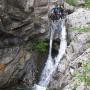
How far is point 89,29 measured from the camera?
62.0 feet

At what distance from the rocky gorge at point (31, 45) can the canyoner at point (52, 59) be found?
1.31 feet

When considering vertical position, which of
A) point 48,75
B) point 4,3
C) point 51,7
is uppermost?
point 4,3

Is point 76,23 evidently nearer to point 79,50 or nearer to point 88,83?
point 79,50

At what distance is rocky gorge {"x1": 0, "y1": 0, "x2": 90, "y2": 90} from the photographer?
653 inches

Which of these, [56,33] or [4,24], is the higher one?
[4,24]

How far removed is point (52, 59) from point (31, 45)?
2.52 meters

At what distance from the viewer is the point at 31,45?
862 inches

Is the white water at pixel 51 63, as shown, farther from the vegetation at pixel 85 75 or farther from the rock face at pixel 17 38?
the vegetation at pixel 85 75

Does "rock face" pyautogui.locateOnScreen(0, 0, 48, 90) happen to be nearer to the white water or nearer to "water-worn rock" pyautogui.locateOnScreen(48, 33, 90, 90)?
the white water

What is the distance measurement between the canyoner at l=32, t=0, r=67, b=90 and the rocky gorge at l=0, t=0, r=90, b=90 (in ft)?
1.31

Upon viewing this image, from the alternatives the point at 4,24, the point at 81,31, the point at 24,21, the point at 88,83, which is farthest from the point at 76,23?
the point at 88,83

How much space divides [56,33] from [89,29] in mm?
5701

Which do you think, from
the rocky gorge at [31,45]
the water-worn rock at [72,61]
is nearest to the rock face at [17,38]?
the rocky gorge at [31,45]

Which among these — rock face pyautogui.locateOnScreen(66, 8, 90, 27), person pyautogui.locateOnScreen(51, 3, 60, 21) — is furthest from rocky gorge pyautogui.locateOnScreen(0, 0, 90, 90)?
person pyautogui.locateOnScreen(51, 3, 60, 21)
